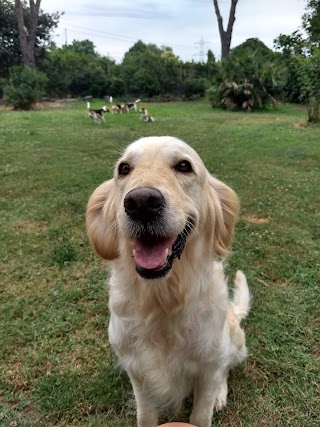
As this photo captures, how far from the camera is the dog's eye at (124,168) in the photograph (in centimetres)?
195

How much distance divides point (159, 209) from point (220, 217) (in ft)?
2.09

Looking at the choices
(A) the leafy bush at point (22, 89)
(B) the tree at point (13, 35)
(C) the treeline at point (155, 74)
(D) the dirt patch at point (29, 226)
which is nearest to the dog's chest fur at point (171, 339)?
(D) the dirt patch at point (29, 226)

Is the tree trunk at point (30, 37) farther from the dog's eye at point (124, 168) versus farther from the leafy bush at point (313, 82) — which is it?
the dog's eye at point (124, 168)

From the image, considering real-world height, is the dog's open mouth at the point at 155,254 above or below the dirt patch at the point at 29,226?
above

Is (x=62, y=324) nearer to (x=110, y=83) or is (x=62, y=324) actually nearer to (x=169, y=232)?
(x=169, y=232)

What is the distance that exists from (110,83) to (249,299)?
26501 mm

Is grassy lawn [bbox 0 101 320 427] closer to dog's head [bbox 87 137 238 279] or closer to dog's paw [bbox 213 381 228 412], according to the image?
dog's paw [bbox 213 381 228 412]

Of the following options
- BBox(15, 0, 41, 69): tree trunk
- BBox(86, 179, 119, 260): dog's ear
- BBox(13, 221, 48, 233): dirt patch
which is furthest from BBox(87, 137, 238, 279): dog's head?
BBox(15, 0, 41, 69): tree trunk

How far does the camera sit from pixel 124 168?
1972 mm

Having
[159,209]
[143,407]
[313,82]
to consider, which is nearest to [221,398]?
[143,407]

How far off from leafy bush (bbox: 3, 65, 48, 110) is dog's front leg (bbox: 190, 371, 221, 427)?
1904cm

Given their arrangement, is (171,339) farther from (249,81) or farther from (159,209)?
(249,81)

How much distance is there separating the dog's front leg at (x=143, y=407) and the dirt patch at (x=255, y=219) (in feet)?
9.54

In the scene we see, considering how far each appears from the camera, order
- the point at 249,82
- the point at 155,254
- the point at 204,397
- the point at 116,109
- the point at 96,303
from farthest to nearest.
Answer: the point at 249,82 < the point at 116,109 < the point at 96,303 < the point at 204,397 < the point at 155,254
